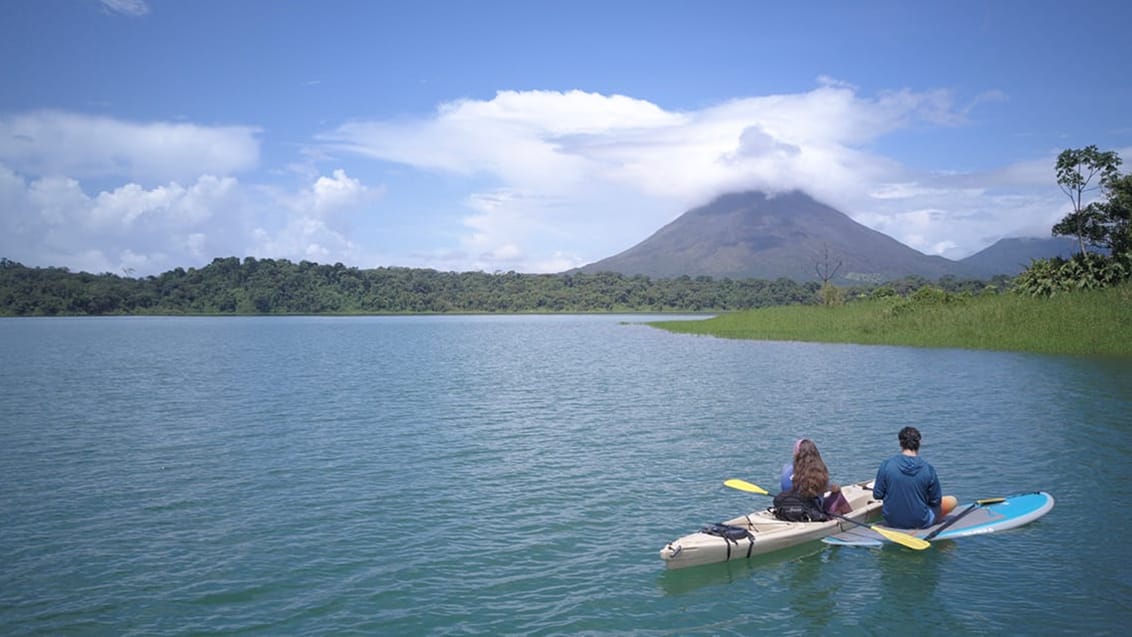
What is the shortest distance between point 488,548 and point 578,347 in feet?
149

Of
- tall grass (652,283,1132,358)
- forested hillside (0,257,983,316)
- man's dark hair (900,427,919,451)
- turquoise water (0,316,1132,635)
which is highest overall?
forested hillside (0,257,983,316)

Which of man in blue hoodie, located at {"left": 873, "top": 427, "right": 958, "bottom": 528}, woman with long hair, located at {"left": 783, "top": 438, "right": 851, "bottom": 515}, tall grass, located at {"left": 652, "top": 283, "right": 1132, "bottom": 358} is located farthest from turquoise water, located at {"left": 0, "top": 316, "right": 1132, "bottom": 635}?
tall grass, located at {"left": 652, "top": 283, "right": 1132, "bottom": 358}

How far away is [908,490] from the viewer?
11.4 meters

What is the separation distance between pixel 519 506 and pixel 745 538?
15.3ft

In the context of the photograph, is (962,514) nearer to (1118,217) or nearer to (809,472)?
(809,472)

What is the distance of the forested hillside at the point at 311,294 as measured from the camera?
16938 cm

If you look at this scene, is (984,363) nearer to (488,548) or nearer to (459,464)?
(459,464)

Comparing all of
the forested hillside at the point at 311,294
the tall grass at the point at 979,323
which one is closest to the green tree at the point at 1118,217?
the tall grass at the point at 979,323

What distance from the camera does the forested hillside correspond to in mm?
169375

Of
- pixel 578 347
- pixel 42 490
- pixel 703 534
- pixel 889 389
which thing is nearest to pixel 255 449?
pixel 42 490

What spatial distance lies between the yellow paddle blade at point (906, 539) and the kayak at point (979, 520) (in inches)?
6.8

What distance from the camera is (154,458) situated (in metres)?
18.0

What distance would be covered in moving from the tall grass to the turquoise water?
36.9ft

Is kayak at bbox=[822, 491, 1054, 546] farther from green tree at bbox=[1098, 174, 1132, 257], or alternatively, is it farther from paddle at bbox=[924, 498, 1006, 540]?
green tree at bbox=[1098, 174, 1132, 257]
